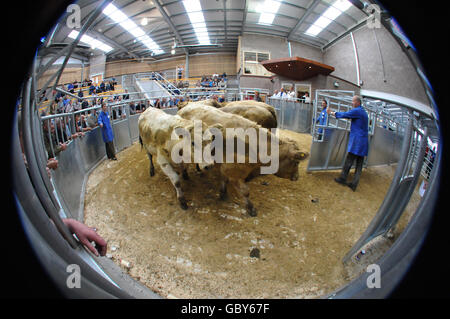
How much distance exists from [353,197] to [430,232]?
3435 millimetres

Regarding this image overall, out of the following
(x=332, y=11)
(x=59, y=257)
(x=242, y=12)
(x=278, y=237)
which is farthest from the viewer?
(x=242, y=12)

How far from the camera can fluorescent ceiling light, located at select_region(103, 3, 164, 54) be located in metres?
2.34

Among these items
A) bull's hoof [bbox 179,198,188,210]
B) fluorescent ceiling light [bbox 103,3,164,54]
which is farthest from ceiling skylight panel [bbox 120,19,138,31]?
bull's hoof [bbox 179,198,188,210]

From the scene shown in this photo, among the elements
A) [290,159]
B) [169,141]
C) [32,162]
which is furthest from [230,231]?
[32,162]

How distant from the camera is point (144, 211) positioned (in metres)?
2.93

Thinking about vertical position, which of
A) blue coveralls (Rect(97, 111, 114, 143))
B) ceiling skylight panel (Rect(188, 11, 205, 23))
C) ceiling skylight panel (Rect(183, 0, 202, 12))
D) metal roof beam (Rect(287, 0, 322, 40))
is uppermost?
ceiling skylight panel (Rect(183, 0, 202, 12))

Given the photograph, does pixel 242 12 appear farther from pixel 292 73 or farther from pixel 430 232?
pixel 430 232

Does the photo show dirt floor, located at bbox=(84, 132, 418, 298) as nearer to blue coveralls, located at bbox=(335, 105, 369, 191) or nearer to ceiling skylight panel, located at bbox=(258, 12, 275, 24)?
blue coveralls, located at bbox=(335, 105, 369, 191)

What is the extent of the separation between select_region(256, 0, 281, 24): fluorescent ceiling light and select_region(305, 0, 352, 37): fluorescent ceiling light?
0.60m

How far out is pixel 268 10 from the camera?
262cm

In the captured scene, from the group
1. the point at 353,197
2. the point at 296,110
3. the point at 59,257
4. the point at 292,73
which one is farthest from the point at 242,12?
the point at 296,110

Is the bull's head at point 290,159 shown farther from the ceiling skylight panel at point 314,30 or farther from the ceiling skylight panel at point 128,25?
the ceiling skylight panel at point 128,25

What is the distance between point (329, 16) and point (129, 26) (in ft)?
9.46

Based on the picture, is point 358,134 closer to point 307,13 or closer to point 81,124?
point 307,13
